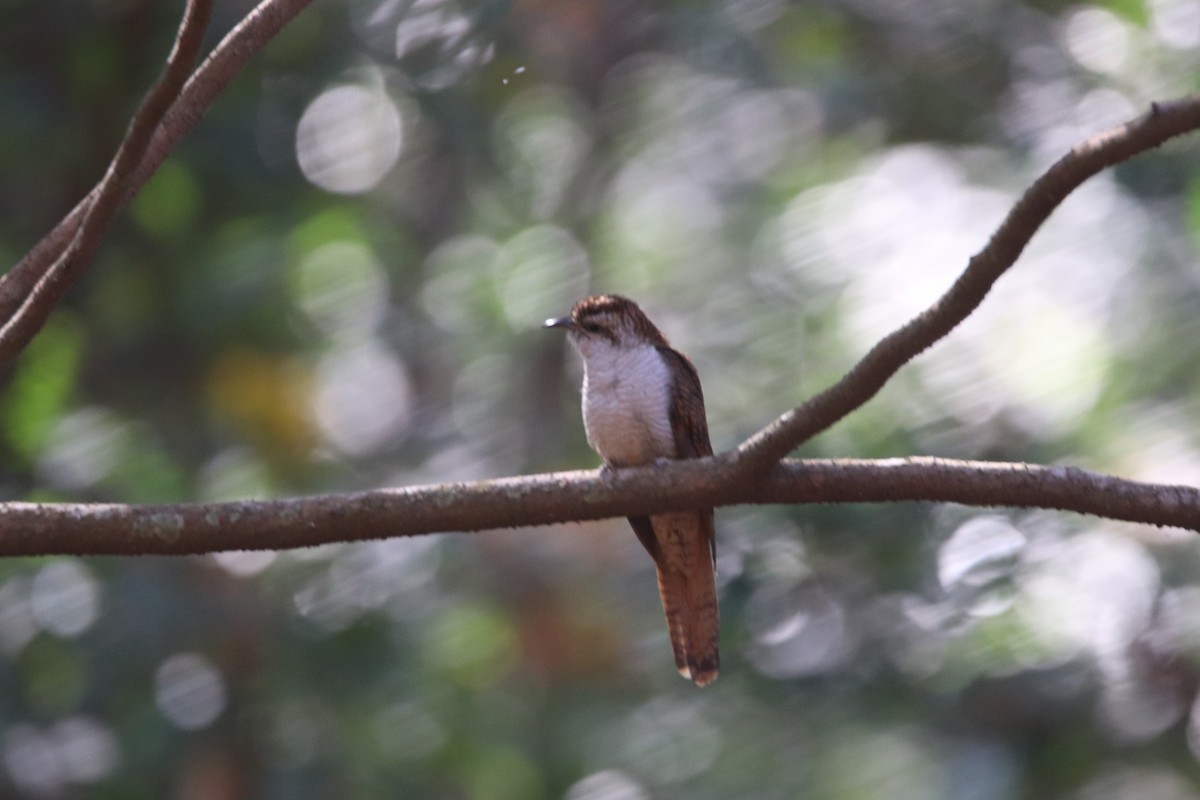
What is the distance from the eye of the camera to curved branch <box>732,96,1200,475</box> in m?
2.68

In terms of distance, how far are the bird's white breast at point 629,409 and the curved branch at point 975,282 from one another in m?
1.50

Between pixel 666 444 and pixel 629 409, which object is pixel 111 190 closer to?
pixel 629 409

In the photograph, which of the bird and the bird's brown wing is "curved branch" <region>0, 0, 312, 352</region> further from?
the bird's brown wing

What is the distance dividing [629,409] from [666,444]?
7.6 inches

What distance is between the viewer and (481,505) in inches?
134

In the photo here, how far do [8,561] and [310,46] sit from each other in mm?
3544

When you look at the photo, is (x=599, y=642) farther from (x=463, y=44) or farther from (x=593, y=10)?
(x=593, y=10)

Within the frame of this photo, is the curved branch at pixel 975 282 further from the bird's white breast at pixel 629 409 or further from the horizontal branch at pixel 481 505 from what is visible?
the bird's white breast at pixel 629 409

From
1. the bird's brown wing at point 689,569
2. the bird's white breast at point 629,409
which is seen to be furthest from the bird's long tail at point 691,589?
the bird's white breast at point 629,409

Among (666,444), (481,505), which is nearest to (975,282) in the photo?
(481,505)

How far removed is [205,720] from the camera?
768 centimetres

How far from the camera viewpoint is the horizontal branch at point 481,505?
326 cm

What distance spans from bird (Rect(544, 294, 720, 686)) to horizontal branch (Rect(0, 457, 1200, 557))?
53.8 inches

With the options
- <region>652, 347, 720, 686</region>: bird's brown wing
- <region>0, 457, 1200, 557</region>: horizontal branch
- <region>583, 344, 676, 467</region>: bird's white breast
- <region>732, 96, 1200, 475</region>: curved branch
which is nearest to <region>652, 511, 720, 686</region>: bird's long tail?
<region>652, 347, 720, 686</region>: bird's brown wing
